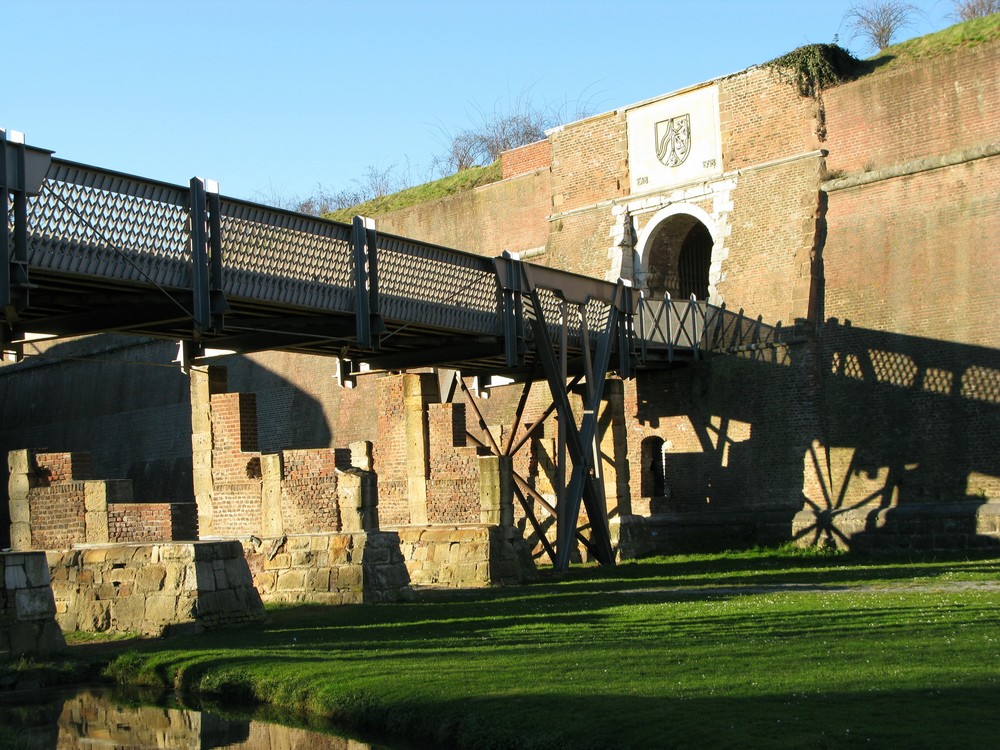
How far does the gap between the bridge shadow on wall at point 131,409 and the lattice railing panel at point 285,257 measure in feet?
65.1

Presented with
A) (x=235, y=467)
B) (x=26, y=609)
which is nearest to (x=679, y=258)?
(x=235, y=467)

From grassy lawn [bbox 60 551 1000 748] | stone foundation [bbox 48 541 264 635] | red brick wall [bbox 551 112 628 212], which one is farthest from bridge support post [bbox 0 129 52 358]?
red brick wall [bbox 551 112 628 212]

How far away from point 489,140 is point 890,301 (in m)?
33.4

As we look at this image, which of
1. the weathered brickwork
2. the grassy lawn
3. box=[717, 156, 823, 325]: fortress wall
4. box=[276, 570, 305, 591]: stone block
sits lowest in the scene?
the grassy lawn

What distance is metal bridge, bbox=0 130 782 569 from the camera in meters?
13.5

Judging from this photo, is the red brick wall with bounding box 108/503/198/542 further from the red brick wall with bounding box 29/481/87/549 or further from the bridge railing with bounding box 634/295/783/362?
the bridge railing with bounding box 634/295/783/362

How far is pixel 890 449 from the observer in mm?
24406

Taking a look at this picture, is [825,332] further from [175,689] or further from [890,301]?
[175,689]

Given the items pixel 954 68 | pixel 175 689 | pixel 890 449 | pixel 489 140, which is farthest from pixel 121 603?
pixel 489 140

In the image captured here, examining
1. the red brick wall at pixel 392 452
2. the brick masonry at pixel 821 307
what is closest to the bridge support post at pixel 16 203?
the brick masonry at pixel 821 307

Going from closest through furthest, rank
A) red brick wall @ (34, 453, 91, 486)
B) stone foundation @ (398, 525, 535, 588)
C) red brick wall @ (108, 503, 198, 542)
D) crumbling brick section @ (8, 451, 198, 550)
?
red brick wall @ (108, 503, 198, 542), crumbling brick section @ (8, 451, 198, 550), red brick wall @ (34, 453, 91, 486), stone foundation @ (398, 525, 535, 588)

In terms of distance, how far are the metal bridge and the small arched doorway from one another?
3341 millimetres

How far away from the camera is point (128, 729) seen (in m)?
10.4

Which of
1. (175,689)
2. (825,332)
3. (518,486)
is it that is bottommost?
(175,689)
